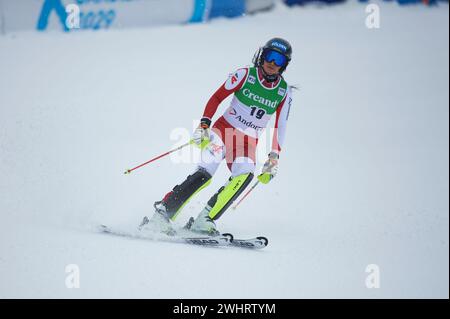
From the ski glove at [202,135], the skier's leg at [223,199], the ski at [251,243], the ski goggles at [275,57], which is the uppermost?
the ski goggles at [275,57]

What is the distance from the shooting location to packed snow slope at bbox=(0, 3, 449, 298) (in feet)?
14.9

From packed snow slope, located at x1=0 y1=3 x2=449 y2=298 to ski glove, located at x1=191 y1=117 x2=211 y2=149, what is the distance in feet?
3.35

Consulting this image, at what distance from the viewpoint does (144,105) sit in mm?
10695

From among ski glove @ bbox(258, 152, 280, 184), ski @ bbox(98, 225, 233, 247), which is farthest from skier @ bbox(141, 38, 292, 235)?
ski @ bbox(98, 225, 233, 247)

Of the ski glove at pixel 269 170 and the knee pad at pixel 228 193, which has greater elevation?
the ski glove at pixel 269 170

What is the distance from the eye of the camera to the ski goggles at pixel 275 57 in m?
5.27

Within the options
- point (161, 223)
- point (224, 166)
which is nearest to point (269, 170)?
point (161, 223)

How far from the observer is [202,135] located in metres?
5.36

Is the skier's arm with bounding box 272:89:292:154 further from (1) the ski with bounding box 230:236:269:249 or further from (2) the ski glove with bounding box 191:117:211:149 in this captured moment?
(1) the ski with bounding box 230:236:269:249

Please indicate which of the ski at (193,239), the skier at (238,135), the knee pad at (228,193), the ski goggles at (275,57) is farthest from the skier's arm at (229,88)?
the ski at (193,239)

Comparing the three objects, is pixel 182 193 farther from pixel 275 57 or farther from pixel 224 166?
pixel 224 166

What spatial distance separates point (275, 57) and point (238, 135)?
85cm

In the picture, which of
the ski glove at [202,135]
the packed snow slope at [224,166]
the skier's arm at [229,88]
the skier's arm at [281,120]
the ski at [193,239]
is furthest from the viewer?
the skier's arm at [281,120]

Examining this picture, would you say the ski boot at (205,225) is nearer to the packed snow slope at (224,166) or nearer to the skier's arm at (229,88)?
the packed snow slope at (224,166)
